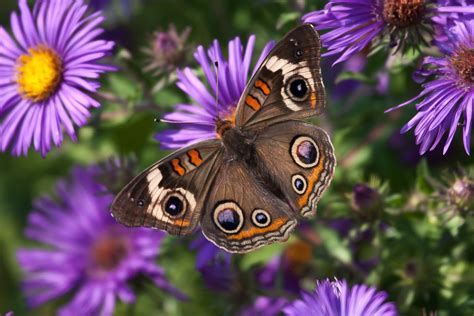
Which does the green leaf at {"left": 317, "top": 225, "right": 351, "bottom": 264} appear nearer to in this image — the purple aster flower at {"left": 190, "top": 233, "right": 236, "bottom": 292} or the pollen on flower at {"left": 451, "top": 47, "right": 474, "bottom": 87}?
the purple aster flower at {"left": 190, "top": 233, "right": 236, "bottom": 292}

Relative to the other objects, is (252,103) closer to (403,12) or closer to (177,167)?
(177,167)

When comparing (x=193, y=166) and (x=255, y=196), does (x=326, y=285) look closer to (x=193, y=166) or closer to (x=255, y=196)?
(x=255, y=196)

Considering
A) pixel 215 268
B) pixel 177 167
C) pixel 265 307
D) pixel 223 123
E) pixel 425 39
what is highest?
pixel 425 39

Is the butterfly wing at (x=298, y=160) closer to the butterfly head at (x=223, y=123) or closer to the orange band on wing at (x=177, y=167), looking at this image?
the butterfly head at (x=223, y=123)

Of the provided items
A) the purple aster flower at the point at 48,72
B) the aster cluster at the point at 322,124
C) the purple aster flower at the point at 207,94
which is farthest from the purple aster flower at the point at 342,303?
the purple aster flower at the point at 48,72

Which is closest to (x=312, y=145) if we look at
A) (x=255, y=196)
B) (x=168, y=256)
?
(x=255, y=196)

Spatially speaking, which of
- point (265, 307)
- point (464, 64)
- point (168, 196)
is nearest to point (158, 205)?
point (168, 196)

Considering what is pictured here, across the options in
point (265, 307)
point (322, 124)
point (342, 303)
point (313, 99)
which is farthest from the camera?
point (322, 124)
